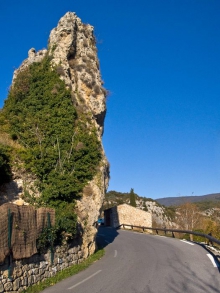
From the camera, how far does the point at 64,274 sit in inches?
484

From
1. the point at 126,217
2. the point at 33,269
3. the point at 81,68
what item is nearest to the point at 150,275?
the point at 33,269

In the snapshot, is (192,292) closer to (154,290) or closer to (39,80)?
(154,290)

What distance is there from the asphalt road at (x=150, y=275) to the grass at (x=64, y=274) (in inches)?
11.7

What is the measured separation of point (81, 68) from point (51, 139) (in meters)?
8.75

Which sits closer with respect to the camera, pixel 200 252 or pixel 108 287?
pixel 108 287

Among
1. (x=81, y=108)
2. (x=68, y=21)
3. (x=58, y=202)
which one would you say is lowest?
(x=58, y=202)

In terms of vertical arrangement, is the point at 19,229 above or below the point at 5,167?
below

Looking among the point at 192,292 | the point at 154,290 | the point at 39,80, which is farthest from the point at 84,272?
the point at 39,80

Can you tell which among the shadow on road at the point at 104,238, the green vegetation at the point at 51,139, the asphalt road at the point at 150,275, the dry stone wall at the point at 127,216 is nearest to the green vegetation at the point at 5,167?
the green vegetation at the point at 51,139

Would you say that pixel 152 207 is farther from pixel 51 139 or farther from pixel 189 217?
pixel 51 139

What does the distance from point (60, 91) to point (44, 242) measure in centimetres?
1159

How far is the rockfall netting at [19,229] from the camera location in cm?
954

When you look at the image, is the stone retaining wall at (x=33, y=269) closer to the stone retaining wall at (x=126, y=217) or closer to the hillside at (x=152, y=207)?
the stone retaining wall at (x=126, y=217)

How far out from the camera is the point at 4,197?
46.6ft
